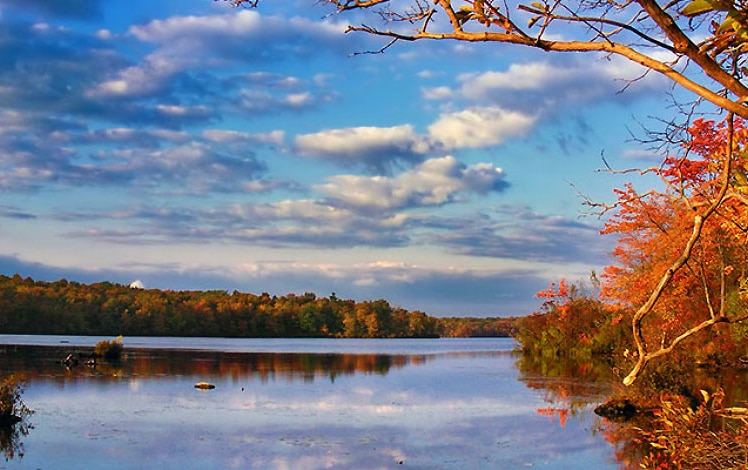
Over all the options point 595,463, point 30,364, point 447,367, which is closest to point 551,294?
point 447,367

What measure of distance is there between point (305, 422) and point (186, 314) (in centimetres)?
9130

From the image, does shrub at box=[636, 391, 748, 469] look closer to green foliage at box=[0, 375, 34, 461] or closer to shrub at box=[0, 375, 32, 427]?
green foliage at box=[0, 375, 34, 461]

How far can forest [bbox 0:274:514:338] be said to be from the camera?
300 ft

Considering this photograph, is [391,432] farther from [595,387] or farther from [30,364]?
[30,364]

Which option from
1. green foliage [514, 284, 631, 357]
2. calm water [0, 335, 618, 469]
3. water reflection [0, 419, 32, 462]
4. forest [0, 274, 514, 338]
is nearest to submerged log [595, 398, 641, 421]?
calm water [0, 335, 618, 469]

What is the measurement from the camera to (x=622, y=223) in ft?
93.5

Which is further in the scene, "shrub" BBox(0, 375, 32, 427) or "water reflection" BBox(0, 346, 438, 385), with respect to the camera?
"water reflection" BBox(0, 346, 438, 385)

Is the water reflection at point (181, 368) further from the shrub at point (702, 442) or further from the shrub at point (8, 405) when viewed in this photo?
the shrub at point (702, 442)

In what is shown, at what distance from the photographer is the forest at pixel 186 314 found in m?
91.3

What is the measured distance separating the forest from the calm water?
2465 inches

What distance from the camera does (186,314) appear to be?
10669 cm

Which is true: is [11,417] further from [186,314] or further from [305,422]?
[186,314]

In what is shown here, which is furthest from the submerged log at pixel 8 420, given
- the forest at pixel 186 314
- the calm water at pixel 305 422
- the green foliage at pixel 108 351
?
the forest at pixel 186 314

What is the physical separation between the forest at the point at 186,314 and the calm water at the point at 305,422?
205 ft
